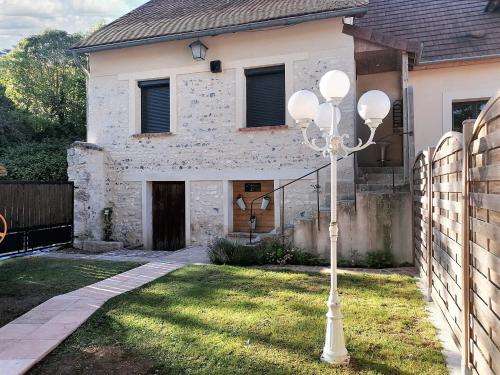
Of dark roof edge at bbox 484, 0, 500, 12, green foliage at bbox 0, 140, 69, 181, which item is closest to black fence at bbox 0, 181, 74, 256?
green foliage at bbox 0, 140, 69, 181

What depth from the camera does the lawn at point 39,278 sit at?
17.9 ft

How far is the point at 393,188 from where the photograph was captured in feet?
25.3

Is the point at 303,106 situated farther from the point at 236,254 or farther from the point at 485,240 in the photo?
the point at 236,254

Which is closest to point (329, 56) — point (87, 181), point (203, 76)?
point (203, 76)

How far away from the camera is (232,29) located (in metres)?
9.30

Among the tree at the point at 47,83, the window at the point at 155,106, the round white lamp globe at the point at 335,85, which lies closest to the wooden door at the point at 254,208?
the window at the point at 155,106

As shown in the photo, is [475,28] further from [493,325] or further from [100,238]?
[100,238]

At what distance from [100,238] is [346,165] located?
6.70 meters

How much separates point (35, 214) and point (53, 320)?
5960mm

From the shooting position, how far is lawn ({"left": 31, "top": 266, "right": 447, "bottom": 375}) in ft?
11.5

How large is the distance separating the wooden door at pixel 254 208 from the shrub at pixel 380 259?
2.97 meters

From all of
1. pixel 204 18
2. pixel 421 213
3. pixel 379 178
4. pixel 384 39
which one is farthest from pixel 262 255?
→ pixel 204 18

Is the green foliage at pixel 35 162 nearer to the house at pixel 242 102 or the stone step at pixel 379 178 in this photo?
the house at pixel 242 102

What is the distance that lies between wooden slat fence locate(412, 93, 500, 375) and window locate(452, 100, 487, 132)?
272 inches
